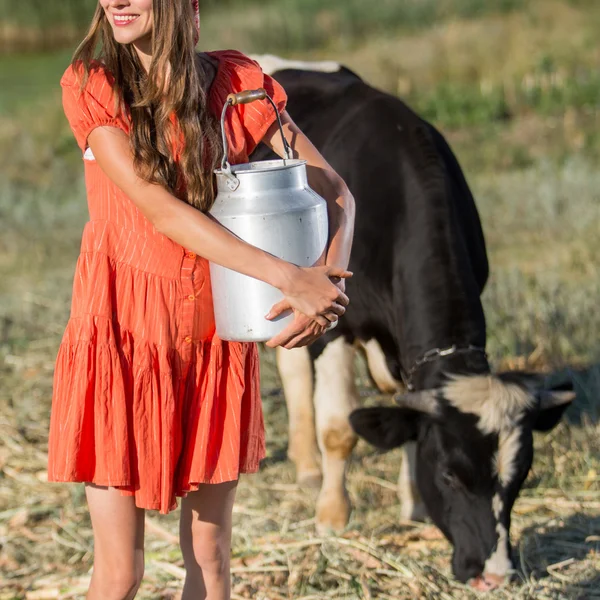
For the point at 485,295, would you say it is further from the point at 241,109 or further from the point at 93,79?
the point at 93,79

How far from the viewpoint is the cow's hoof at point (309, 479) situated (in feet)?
16.8

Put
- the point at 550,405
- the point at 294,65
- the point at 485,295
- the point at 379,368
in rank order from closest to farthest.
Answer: the point at 550,405 → the point at 379,368 → the point at 294,65 → the point at 485,295

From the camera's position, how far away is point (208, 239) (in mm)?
2557

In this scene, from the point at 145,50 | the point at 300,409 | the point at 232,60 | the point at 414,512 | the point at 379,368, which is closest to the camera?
the point at 145,50

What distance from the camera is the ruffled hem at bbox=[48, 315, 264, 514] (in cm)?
271

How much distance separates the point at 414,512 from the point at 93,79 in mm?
2526

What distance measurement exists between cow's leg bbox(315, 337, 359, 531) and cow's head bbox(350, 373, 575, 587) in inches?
29.2

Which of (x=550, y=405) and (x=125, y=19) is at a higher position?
(x=125, y=19)

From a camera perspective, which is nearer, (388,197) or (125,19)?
(125,19)

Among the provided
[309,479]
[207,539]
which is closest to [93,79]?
[207,539]

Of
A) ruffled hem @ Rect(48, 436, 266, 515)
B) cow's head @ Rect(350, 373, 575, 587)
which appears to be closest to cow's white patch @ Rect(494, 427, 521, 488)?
cow's head @ Rect(350, 373, 575, 587)

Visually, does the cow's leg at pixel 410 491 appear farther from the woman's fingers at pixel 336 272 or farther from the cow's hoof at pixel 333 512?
the woman's fingers at pixel 336 272

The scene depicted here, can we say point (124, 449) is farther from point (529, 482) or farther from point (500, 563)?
point (529, 482)

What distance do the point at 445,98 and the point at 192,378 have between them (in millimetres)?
11372
